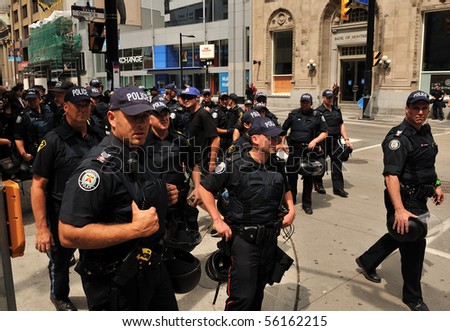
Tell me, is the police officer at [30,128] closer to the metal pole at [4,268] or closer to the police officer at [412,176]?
the metal pole at [4,268]

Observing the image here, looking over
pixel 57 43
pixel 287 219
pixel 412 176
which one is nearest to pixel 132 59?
pixel 57 43

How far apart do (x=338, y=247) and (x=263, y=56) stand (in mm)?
27653

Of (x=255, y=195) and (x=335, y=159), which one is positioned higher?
(x=255, y=195)

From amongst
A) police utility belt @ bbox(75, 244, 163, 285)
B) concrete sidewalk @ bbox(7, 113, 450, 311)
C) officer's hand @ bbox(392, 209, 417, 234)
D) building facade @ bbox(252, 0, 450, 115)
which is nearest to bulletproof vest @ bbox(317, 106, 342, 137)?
concrete sidewalk @ bbox(7, 113, 450, 311)

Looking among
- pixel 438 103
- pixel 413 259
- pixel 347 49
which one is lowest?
pixel 413 259

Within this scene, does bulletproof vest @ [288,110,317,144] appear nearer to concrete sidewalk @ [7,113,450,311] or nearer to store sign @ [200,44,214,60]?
concrete sidewalk @ [7,113,450,311]

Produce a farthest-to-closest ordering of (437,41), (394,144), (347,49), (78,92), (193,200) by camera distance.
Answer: (347,49)
(437,41)
(193,200)
(394,144)
(78,92)

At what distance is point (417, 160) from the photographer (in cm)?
373

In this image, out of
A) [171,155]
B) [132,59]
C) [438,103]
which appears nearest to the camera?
[171,155]

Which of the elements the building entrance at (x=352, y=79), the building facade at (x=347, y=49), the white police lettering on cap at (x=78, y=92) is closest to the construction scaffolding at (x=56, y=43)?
the building facade at (x=347, y=49)

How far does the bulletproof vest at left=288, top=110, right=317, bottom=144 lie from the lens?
6852 millimetres

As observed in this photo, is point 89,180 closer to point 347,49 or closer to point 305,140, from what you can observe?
point 305,140

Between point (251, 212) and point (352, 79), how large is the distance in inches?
1031
